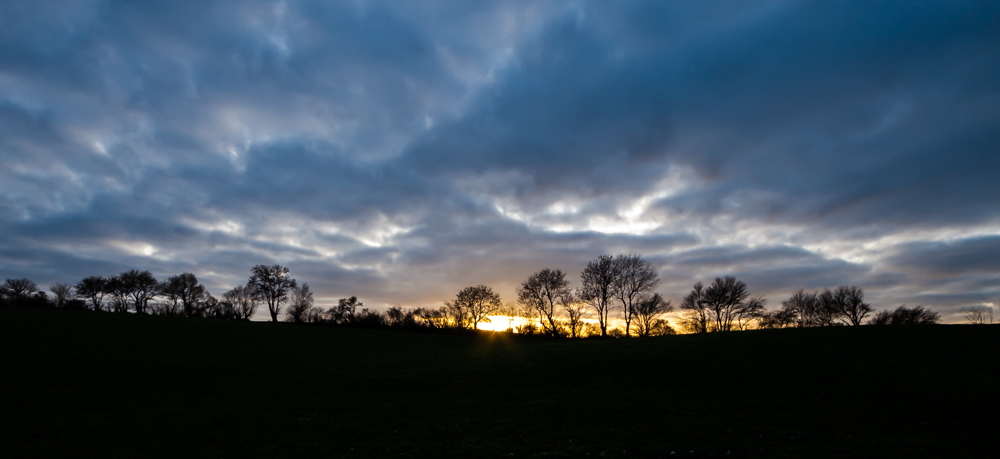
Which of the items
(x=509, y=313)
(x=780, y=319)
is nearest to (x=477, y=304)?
(x=509, y=313)

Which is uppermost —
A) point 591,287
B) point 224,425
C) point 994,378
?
point 591,287

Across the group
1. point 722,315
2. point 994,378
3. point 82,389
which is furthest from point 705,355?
point 722,315

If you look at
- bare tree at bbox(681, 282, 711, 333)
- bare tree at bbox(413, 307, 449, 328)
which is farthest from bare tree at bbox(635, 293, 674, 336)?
bare tree at bbox(413, 307, 449, 328)

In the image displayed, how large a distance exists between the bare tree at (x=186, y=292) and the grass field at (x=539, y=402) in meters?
93.0

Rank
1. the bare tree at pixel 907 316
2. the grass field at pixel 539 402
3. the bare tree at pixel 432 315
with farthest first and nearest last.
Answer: the bare tree at pixel 432 315 → the bare tree at pixel 907 316 → the grass field at pixel 539 402

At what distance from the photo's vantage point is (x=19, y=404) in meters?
17.5

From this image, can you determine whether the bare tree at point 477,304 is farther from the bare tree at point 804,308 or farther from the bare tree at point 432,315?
the bare tree at point 804,308

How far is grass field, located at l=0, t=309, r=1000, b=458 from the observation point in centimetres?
1216

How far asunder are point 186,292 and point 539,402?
426ft

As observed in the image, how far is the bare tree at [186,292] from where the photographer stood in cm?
10856

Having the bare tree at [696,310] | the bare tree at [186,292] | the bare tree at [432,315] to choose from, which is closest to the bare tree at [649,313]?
the bare tree at [696,310]

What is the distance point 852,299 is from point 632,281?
48864mm

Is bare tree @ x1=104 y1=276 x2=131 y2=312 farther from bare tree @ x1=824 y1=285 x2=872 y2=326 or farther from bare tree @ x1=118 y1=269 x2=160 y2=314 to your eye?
bare tree @ x1=824 y1=285 x2=872 y2=326

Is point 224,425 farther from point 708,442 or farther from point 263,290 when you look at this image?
point 263,290
